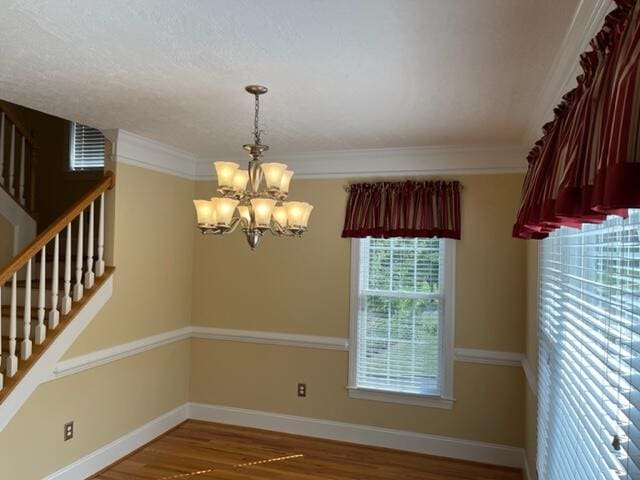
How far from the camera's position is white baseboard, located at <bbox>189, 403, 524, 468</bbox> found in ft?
12.7

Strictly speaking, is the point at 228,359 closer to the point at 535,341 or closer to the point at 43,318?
the point at 43,318

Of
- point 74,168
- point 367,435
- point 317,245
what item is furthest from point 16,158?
point 367,435

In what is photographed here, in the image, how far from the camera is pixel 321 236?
4.33 m

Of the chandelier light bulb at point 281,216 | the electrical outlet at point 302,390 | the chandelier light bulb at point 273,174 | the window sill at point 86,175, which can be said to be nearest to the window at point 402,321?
the electrical outlet at point 302,390

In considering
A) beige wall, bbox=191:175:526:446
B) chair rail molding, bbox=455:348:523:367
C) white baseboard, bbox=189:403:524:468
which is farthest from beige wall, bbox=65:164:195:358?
chair rail molding, bbox=455:348:523:367

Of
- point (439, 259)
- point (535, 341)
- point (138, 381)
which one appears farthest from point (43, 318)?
point (535, 341)

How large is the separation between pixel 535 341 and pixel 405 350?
1206 mm

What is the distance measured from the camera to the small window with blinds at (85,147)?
16.1ft

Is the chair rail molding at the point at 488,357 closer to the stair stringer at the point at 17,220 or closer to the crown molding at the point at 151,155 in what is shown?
the crown molding at the point at 151,155

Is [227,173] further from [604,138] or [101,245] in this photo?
[604,138]

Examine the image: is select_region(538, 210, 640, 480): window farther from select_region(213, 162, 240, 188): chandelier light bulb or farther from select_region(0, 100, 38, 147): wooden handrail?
select_region(0, 100, 38, 147): wooden handrail

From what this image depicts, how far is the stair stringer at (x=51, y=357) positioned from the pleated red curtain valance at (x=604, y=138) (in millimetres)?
3023

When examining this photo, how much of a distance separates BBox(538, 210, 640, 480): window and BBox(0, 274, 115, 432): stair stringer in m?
2.99

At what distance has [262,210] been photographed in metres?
2.46
